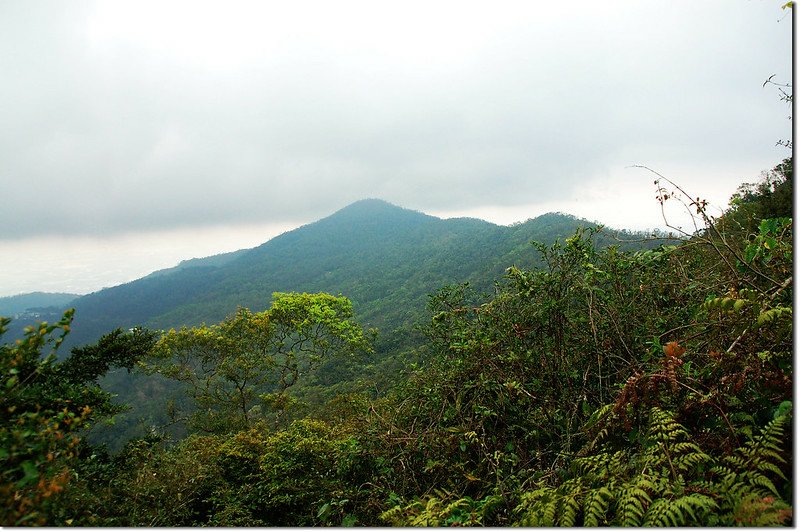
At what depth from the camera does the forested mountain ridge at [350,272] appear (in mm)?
52469

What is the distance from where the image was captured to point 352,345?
12.0m

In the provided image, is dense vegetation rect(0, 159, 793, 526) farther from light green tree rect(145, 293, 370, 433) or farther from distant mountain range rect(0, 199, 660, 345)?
distant mountain range rect(0, 199, 660, 345)

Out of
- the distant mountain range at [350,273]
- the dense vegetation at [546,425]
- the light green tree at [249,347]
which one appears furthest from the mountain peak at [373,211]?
the dense vegetation at [546,425]

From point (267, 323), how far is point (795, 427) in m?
11.3

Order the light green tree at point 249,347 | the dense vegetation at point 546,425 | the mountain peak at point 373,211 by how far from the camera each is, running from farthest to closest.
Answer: the mountain peak at point 373,211 → the light green tree at point 249,347 → the dense vegetation at point 546,425

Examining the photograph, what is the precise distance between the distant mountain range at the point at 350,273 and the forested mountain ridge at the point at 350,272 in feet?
0.72

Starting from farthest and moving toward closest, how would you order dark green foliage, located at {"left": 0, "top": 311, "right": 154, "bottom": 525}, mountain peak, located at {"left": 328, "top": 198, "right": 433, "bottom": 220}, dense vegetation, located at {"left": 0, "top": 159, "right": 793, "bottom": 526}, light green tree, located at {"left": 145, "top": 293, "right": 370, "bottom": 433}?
mountain peak, located at {"left": 328, "top": 198, "right": 433, "bottom": 220}, light green tree, located at {"left": 145, "top": 293, "right": 370, "bottom": 433}, dense vegetation, located at {"left": 0, "top": 159, "right": 793, "bottom": 526}, dark green foliage, located at {"left": 0, "top": 311, "right": 154, "bottom": 525}

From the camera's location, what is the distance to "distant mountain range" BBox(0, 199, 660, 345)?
52.1m

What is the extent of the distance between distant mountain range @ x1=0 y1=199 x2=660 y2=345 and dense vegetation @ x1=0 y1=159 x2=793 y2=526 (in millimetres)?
34857

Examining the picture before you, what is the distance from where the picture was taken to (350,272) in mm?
76750

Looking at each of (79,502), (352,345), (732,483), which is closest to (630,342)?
(732,483)

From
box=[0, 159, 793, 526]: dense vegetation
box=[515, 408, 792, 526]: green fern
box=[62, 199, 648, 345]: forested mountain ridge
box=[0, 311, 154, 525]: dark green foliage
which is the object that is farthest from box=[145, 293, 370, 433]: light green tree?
box=[62, 199, 648, 345]: forested mountain ridge

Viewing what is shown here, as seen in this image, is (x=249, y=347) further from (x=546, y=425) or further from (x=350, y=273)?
(x=350, y=273)

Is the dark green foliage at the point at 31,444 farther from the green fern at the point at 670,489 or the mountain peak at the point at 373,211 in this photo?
the mountain peak at the point at 373,211
